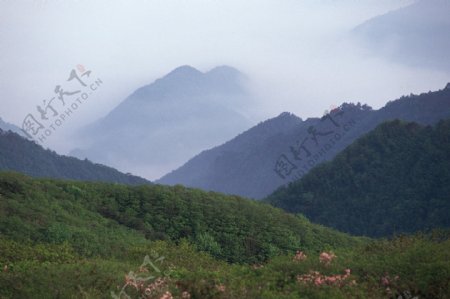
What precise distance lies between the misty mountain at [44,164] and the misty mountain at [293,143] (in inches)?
1617

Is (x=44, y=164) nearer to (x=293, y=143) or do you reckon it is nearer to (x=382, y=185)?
(x=382, y=185)

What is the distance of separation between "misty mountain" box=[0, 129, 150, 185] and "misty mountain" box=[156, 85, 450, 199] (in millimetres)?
41074

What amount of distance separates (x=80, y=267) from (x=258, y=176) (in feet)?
504

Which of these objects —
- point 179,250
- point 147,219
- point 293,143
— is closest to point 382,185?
point 147,219

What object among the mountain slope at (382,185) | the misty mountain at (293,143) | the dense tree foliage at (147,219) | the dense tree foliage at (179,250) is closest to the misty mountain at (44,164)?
the mountain slope at (382,185)

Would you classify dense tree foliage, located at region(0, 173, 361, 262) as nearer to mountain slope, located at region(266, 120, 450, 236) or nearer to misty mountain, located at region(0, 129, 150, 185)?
mountain slope, located at region(266, 120, 450, 236)

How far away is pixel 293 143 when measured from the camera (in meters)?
156

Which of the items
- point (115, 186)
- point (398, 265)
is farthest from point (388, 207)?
point (398, 265)

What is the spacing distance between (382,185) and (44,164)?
192 feet

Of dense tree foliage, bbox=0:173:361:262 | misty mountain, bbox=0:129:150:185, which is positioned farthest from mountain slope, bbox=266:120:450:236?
misty mountain, bbox=0:129:150:185

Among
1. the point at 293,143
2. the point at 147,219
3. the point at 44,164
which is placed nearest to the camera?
the point at 147,219

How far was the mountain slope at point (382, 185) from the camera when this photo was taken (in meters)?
60.6

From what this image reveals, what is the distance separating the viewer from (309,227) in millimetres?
27219

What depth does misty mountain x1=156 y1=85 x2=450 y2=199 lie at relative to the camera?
117312mm
